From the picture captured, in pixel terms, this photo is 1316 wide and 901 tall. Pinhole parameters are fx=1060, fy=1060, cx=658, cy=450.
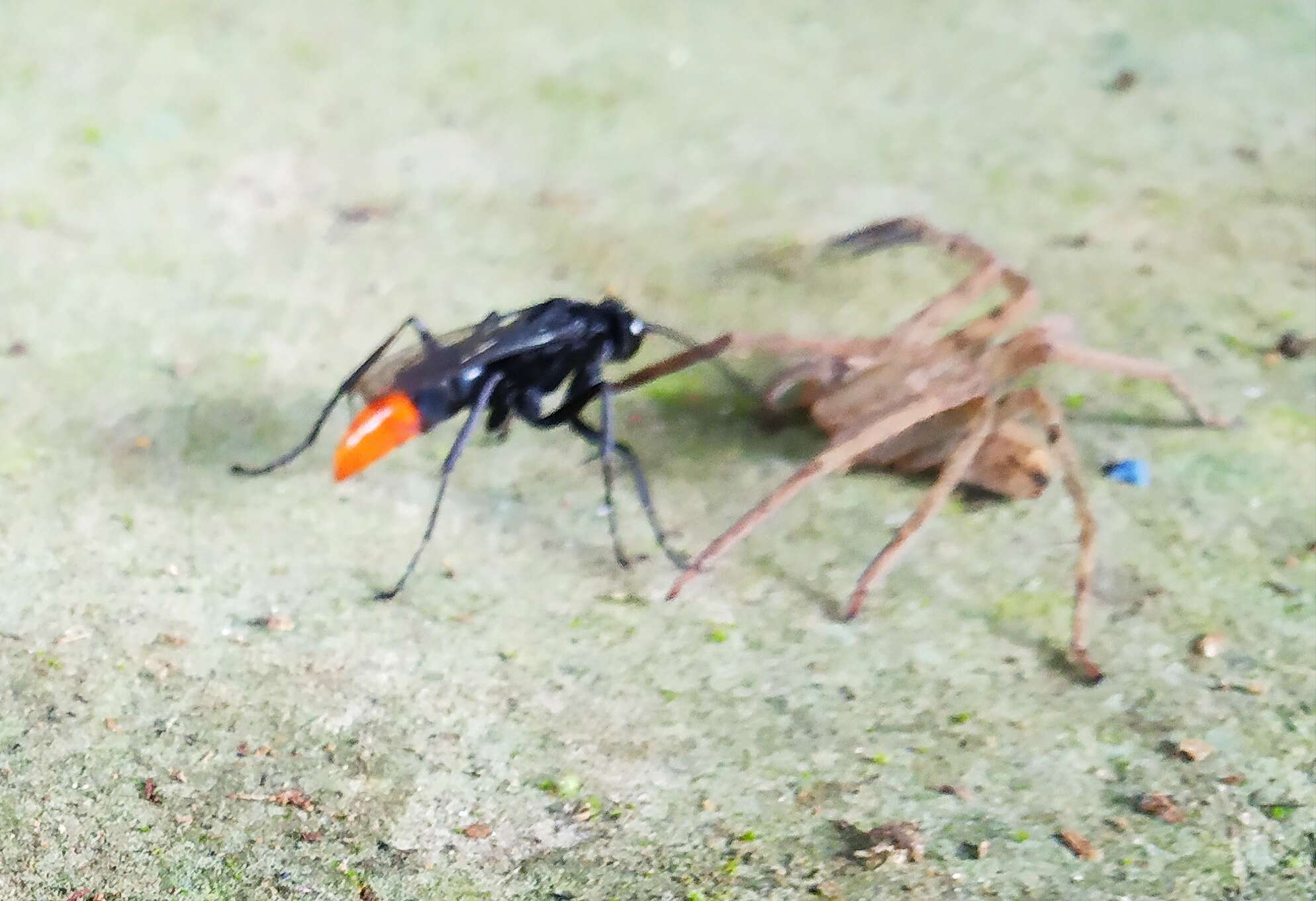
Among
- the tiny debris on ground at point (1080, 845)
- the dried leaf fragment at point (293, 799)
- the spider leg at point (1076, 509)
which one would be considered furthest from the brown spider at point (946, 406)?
the dried leaf fragment at point (293, 799)

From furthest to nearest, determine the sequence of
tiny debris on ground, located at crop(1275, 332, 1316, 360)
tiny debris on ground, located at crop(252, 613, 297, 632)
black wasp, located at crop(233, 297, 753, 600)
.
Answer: tiny debris on ground, located at crop(1275, 332, 1316, 360) → black wasp, located at crop(233, 297, 753, 600) → tiny debris on ground, located at crop(252, 613, 297, 632)

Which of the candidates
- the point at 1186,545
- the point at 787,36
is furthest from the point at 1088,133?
the point at 1186,545

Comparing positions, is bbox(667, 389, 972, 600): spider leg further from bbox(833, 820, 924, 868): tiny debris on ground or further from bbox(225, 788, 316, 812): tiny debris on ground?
bbox(225, 788, 316, 812): tiny debris on ground

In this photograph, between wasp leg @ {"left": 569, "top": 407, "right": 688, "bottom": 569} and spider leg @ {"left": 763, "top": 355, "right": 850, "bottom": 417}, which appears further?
spider leg @ {"left": 763, "top": 355, "right": 850, "bottom": 417}

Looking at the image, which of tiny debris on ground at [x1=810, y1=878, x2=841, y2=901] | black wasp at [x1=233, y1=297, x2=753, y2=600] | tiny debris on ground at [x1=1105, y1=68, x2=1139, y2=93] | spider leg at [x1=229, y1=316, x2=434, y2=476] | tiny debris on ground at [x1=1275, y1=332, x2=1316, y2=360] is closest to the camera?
tiny debris on ground at [x1=810, y1=878, x2=841, y2=901]

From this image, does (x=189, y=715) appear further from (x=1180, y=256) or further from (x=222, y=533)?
(x=1180, y=256)

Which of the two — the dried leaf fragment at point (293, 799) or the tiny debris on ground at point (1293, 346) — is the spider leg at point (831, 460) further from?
the tiny debris on ground at point (1293, 346)

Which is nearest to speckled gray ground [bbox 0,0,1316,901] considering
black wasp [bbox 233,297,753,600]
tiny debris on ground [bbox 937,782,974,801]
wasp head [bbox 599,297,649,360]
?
tiny debris on ground [bbox 937,782,974,801]
